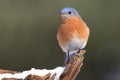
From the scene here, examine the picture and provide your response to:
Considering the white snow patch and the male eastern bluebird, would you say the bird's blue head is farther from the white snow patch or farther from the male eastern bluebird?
the white snow patch

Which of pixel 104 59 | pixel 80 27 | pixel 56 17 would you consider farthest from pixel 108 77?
pixel 80 27

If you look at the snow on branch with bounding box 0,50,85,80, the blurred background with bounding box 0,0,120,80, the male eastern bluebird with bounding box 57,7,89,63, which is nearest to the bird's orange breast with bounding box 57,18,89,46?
the male eastern bluebird with bounding box 57,7,89,63

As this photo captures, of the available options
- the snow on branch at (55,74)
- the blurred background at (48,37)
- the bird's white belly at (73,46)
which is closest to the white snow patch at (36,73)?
the snow on branch at (55,74)

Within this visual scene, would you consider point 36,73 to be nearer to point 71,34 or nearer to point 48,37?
point 71,34

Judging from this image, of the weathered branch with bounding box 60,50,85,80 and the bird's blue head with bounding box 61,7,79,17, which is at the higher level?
the bird's blue head with bounding box 61,7,79,17

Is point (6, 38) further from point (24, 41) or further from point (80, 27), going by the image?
point (80, 27)

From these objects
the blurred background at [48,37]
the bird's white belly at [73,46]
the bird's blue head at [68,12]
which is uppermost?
the blurred background at [48,37]

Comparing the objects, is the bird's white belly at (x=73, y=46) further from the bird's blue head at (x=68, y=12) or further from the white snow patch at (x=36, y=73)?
the white snow patch at (x=36, y=73)
